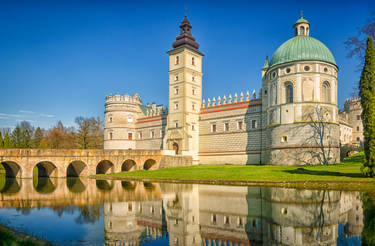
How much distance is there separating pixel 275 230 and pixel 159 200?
915 centimetres

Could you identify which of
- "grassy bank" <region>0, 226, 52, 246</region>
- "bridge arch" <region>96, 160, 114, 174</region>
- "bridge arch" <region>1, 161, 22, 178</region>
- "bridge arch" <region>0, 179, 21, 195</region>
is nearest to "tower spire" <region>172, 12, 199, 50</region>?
"bridge arch" <region>96, 160, 114, 174</region>

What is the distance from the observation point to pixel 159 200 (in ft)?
62.7

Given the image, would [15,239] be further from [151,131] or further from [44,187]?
[151,131]

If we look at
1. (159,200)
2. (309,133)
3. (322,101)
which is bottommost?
(159,200)

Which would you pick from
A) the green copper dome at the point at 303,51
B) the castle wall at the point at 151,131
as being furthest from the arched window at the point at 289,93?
the castle wall at the point at 151,131

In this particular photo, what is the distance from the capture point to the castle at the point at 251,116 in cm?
3888

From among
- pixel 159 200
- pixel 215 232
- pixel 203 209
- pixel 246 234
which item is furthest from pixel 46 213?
pixel 246 234

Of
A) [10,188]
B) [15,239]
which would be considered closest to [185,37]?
[10,188]

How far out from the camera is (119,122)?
2544 inches

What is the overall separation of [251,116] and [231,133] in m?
4.52

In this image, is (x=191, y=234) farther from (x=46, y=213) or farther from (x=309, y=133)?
(x=309, y=133)

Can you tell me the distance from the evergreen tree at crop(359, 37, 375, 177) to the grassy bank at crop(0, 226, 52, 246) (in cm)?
2319

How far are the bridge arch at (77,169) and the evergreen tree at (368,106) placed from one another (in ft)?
104

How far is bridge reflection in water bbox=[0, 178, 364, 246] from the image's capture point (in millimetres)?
10695
